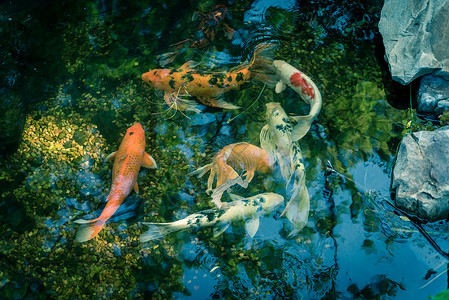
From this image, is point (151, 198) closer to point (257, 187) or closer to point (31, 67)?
point (257, 187)

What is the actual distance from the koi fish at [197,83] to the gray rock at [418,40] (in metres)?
1.70

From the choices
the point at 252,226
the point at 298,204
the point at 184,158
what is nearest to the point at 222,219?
the point at 252,226

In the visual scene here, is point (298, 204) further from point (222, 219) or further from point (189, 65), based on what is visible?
point (189, 65)

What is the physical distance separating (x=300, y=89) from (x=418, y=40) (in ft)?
5.11

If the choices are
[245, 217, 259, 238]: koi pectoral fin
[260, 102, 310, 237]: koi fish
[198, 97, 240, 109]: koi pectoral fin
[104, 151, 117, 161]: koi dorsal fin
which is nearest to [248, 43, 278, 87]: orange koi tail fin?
[260, 102, 310, 237]: koi fish

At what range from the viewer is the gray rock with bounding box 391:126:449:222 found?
12.7 feet

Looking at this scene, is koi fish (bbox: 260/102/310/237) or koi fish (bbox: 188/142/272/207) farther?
koi fish (bbox: 188/142/272/207)

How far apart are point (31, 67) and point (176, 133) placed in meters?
2.33

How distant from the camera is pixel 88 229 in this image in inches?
160

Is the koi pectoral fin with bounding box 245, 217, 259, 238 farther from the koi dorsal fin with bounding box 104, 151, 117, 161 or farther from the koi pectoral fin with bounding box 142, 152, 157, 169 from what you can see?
the koi dorsal fin with bounding box 104, 151, 117, 161

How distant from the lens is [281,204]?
4191 mm

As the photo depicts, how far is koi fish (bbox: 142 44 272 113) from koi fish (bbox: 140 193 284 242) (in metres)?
1.41

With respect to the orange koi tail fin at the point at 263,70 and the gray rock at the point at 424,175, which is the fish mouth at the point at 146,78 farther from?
the gray rock at the point at 424,175

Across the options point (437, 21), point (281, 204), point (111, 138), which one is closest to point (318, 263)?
point (281, 204)
